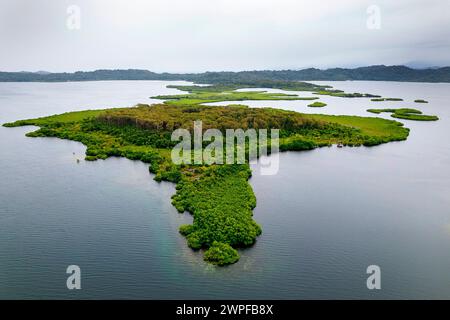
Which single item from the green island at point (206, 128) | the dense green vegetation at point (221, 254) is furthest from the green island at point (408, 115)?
the dense green vegetation at point (221, 254)

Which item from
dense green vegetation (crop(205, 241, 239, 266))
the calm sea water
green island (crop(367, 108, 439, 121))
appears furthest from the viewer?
green island (crop(367, 108, 439, 121))
